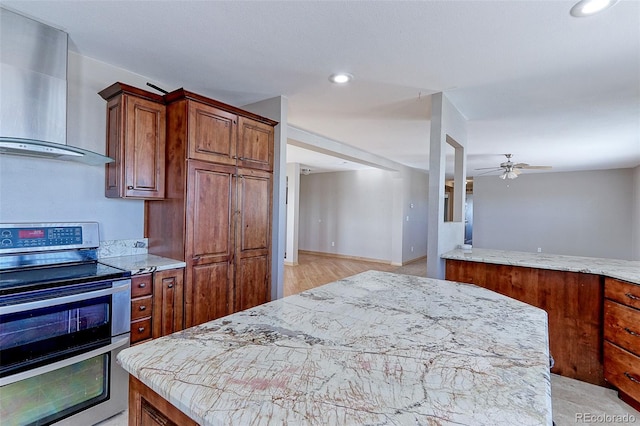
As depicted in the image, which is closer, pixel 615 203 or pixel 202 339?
pixel 202 339

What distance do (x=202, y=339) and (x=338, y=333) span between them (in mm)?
442

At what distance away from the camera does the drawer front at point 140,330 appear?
6.66ft

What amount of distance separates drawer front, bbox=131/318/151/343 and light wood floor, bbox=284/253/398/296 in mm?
2745

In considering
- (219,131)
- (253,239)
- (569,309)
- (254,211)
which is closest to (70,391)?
(253,239)

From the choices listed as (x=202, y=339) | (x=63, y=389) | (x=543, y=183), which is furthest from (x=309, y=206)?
(x=202, y=339)

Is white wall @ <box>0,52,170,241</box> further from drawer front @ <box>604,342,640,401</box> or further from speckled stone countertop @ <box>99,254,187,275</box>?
drawer front @ <box>604,342,640,401</box>

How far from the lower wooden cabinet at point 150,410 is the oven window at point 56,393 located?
1.23m

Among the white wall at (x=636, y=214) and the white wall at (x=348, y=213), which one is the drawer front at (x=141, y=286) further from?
the white wall at (x=636, y=214)

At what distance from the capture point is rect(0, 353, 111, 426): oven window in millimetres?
1546

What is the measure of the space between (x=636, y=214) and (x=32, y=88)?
9.79 meters

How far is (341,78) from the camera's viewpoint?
8.59 feet

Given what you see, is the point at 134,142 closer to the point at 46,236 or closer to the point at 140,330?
the point at 46,236

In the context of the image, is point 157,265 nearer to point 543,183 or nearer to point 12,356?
point 12,356

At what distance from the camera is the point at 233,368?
0.80m
